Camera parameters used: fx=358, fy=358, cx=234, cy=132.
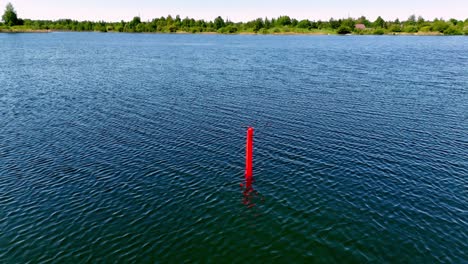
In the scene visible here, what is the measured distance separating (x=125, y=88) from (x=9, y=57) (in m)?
80.3

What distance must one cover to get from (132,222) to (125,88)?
190 feet

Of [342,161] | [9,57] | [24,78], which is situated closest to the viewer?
[342,161]

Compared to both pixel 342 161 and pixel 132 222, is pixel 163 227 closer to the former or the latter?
pixel 132 222

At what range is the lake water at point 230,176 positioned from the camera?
27.0 m

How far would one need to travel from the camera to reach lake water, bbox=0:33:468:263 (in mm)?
26953

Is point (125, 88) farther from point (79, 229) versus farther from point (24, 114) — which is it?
point (79, 229)

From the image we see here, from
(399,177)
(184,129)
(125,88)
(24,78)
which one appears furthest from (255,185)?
(24,78)

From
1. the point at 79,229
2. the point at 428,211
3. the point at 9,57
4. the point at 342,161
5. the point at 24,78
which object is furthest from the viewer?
the point at 9,57

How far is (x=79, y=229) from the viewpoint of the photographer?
1118 inches

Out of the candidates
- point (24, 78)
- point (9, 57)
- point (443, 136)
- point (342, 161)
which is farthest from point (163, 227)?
point (9, 57)

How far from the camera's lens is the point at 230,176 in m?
38.1

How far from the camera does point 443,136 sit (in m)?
50.2

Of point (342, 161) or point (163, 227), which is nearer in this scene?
point (163, 227)

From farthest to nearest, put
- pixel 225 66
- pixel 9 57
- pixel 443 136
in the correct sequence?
pixel 9 57
pixel 225 66
pixel 443 136
